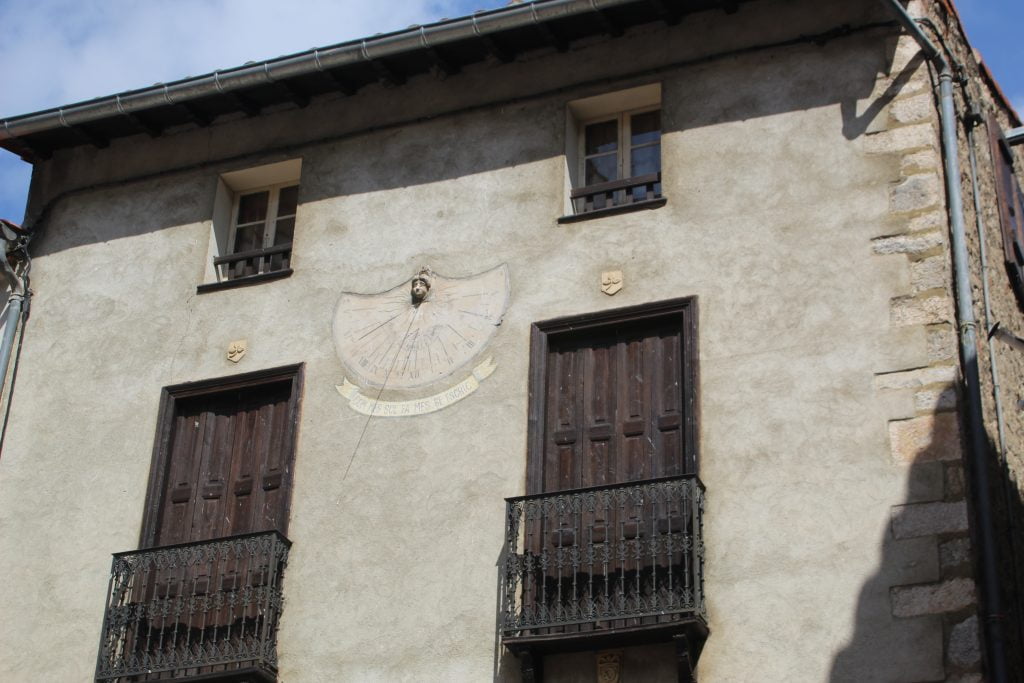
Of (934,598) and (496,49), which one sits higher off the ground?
(496,49)

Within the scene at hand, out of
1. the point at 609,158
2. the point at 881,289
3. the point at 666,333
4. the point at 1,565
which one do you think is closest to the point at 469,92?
the point at 609,158

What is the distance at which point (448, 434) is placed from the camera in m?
14.3

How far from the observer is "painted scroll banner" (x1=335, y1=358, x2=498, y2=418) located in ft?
47.3

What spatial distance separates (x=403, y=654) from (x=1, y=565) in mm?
3686

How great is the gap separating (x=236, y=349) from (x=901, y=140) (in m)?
5.37

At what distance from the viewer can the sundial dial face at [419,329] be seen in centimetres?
1462

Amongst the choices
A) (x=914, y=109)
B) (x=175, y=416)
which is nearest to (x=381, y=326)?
(x=175, y=416)

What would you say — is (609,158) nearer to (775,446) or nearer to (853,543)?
(775,446)

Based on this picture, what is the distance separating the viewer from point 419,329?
1487cm

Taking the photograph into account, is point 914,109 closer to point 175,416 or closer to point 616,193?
point 616,193

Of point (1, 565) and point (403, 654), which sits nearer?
point (403, 654)

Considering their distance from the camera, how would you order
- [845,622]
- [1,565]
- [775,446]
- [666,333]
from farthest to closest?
[1,565], [666,333], [775,446], [845,622]

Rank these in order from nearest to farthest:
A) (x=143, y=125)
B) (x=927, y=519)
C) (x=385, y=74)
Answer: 1. (x=927, y=519)
2. (x=385, y=74)
3. (x=143, y=125)

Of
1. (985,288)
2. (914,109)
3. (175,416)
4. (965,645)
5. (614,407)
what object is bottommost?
(965,645)
